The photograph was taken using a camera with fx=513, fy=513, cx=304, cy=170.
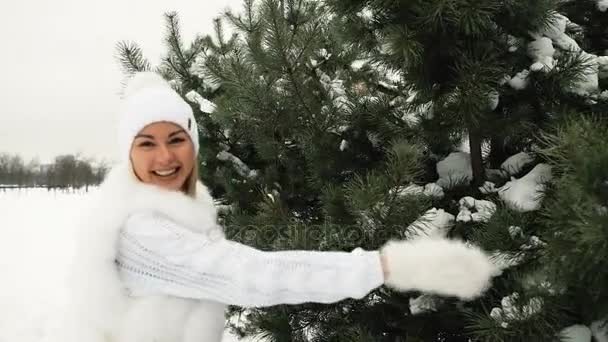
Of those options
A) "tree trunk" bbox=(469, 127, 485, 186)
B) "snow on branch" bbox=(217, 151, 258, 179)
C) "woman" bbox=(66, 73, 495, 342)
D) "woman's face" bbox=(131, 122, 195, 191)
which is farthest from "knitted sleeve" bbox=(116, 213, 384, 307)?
"snow on branch" bbox=(217, 151, 258, 179)

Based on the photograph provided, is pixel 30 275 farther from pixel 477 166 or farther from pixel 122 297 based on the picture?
pixel 477 166

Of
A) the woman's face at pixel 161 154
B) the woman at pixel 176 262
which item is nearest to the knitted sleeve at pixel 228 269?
the woman at pixel 176 262

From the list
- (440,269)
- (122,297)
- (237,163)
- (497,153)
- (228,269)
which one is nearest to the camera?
(440,269)

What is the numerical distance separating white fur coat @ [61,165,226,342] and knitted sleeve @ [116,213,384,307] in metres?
0.03

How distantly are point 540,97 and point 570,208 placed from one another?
0.95 meters

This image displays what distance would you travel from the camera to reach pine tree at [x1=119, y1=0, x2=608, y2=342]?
4.44 ft

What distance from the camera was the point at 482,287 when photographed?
1284mm

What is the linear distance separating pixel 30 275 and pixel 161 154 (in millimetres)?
9256

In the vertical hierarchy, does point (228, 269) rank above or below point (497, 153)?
below

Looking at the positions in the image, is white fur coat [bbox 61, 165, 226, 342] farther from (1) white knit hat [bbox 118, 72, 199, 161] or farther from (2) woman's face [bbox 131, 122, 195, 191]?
(1) white knit hat [bbox 118, 72, 199, 161]

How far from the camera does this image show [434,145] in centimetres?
221

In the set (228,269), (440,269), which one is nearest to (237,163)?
(228,269)

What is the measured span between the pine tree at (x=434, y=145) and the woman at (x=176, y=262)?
223mm

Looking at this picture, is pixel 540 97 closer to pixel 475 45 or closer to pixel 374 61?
pixel 475 45
